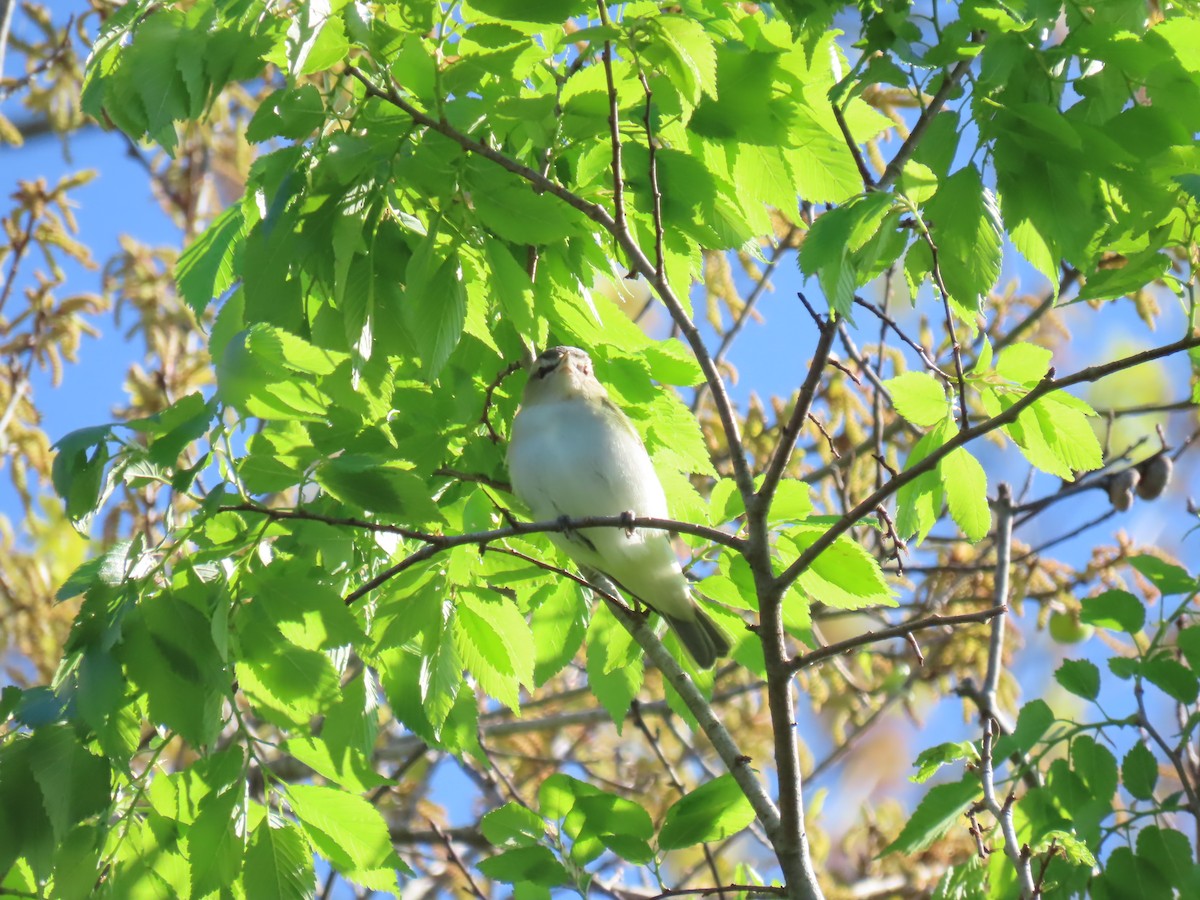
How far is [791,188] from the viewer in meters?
3.01

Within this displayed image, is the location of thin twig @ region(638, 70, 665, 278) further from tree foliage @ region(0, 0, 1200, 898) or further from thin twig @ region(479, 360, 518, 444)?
thin twig @ region(479, 360, 518, 444)

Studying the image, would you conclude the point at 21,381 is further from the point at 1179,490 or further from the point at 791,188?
the point at 1179,490

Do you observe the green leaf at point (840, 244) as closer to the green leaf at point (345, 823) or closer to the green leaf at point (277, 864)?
the green leaf at point (345, 823)

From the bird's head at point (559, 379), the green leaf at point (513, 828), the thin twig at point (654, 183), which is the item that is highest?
the bird's head at point (559, 379)

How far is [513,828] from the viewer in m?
3.12

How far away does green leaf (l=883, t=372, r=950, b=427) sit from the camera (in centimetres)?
300

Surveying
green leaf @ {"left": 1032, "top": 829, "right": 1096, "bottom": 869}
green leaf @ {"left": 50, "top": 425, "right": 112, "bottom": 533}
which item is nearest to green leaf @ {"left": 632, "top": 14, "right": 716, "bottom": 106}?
green leaf @ {"left": 50, "top": 425, "right": 112, "bottom": 533}

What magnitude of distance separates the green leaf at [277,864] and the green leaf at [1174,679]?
2.26 m

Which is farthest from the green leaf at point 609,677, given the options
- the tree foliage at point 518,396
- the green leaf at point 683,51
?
the green leaf at point 683,51

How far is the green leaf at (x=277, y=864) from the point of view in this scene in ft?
8.75

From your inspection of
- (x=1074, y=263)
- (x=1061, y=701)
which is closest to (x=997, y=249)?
(x=1074, y=263)

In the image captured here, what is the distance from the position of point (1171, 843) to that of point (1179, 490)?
994cm

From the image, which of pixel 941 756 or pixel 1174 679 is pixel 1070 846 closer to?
pixel 941 756

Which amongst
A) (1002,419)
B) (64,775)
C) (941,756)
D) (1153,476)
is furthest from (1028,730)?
(1153,476)
